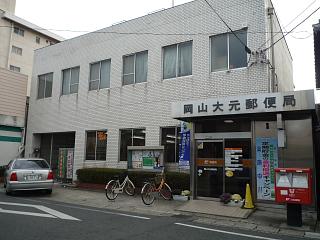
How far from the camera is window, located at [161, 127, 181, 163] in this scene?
49.6 ft

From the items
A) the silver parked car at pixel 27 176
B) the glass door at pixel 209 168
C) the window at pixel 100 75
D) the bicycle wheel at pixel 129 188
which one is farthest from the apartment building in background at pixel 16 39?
the glass door at pixel 209 168

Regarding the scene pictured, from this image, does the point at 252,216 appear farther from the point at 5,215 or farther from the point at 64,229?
the point at 5,215

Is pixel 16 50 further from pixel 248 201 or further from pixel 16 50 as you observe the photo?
pixel 248 201

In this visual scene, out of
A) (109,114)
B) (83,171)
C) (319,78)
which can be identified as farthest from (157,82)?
(319,78)

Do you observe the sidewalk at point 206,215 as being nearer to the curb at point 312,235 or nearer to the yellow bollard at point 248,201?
the curb at point 312,235

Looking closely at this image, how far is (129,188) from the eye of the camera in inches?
566

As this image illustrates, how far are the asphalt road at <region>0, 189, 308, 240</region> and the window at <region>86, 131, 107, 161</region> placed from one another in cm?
761

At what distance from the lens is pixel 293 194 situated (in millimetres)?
9023

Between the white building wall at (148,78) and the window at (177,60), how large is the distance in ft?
0.98

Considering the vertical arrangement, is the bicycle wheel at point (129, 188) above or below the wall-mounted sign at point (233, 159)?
below

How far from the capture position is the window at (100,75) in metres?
19.1

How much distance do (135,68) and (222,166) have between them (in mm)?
7804

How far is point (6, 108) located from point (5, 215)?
1457cm

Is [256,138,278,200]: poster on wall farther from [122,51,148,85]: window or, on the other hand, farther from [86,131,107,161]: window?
[86,131,107,161]: window
